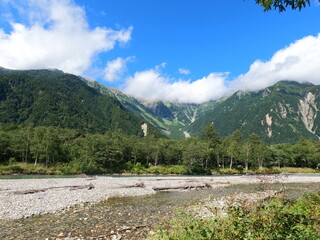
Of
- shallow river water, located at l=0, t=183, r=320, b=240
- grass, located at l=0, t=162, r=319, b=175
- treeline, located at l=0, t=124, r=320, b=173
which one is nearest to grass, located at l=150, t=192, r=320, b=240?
shallow river water, located at l=0, t=183, r=320, b=240

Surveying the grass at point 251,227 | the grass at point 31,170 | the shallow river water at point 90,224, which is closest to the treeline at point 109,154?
the grass at point 31,170

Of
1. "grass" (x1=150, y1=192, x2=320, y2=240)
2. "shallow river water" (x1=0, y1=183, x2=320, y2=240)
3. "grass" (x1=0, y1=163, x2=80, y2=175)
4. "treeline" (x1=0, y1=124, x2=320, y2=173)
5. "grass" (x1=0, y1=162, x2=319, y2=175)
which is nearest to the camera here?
"grass" (x1=150, y1=192, x2=320, y2=240)

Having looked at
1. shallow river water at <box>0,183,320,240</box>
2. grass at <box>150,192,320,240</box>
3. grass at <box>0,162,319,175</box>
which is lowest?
grass at <box>0,162,319,175</box>

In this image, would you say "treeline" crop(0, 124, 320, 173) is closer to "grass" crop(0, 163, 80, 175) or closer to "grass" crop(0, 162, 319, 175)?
"grass" crop(0, 162, 319, 175)

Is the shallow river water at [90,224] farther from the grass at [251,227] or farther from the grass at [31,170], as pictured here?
the grass at [31,170]

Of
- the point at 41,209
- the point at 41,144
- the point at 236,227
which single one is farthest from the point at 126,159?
the point at 236,227

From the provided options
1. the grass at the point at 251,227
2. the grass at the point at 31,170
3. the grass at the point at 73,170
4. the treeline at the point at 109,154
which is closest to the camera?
the grass at the point at 251,227

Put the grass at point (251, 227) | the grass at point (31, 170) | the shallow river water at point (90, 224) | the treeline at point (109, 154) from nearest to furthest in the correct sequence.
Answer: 1. the grass at point (251, 227)
2. the shallow river water at point (90, 224)
3. the grass at point (31, 170)
4. the treeline at point (109, 154)

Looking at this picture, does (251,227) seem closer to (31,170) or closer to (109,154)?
(31,170)

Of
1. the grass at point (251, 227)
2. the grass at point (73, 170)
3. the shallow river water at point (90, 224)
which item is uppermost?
the grass at point (251, 227)

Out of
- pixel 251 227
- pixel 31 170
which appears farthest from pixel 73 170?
pixel 251 227

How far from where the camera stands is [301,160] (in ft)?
419

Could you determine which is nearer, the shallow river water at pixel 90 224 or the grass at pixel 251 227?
the grass at pixel 251 227

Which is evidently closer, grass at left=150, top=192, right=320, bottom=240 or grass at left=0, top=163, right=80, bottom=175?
grass at left=150, top=192, right=320, bottom=240
